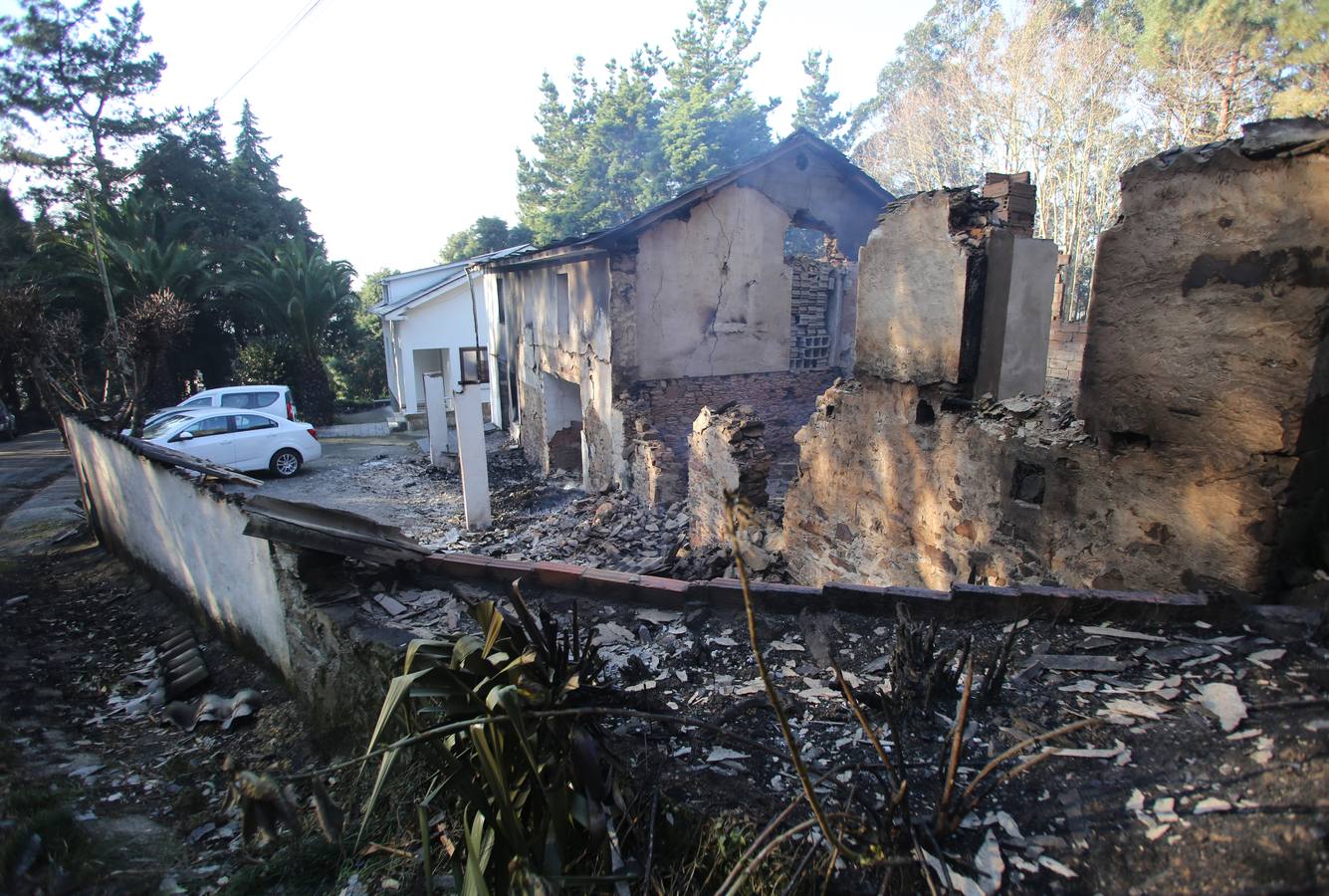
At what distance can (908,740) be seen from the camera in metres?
2.95

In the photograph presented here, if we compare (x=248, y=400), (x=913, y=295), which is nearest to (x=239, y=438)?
(x=248, y=400)

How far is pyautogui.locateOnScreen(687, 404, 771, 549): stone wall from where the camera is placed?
804 centimetres

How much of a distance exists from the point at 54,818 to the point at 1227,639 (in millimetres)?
6211

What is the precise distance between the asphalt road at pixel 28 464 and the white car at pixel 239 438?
8.74 ft

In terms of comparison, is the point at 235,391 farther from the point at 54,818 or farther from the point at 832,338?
the point at 54,818

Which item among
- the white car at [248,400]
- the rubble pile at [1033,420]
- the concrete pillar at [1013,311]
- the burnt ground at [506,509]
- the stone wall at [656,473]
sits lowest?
the burnt ground at [506,509]

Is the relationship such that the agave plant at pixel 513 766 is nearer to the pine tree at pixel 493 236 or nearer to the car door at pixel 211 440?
the car door at pixel 211 440

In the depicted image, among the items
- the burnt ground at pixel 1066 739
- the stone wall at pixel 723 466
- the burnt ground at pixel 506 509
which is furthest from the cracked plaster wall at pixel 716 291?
the burnt ground at pixel 1066 739

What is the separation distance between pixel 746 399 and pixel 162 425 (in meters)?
11.8

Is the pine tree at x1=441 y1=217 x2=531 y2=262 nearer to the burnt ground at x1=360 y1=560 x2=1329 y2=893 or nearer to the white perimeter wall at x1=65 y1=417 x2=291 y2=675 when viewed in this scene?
the white perimeter wall at x1=65 y1=417 x2=291 y2=675

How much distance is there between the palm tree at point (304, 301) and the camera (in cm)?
2218

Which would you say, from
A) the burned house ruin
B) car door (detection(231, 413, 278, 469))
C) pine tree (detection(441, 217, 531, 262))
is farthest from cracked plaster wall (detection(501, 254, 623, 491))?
pine tree (detection(441, 217, 531, 262))

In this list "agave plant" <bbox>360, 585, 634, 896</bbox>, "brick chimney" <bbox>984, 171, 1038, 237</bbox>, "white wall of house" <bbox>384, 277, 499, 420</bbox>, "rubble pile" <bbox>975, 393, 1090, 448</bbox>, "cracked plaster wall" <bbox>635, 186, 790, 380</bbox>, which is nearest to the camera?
"agave plant" <bbox>360, 585, 634, 896</bbox>

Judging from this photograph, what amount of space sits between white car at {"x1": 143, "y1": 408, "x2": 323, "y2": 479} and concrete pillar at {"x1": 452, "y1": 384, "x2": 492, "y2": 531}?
18.7 feet
